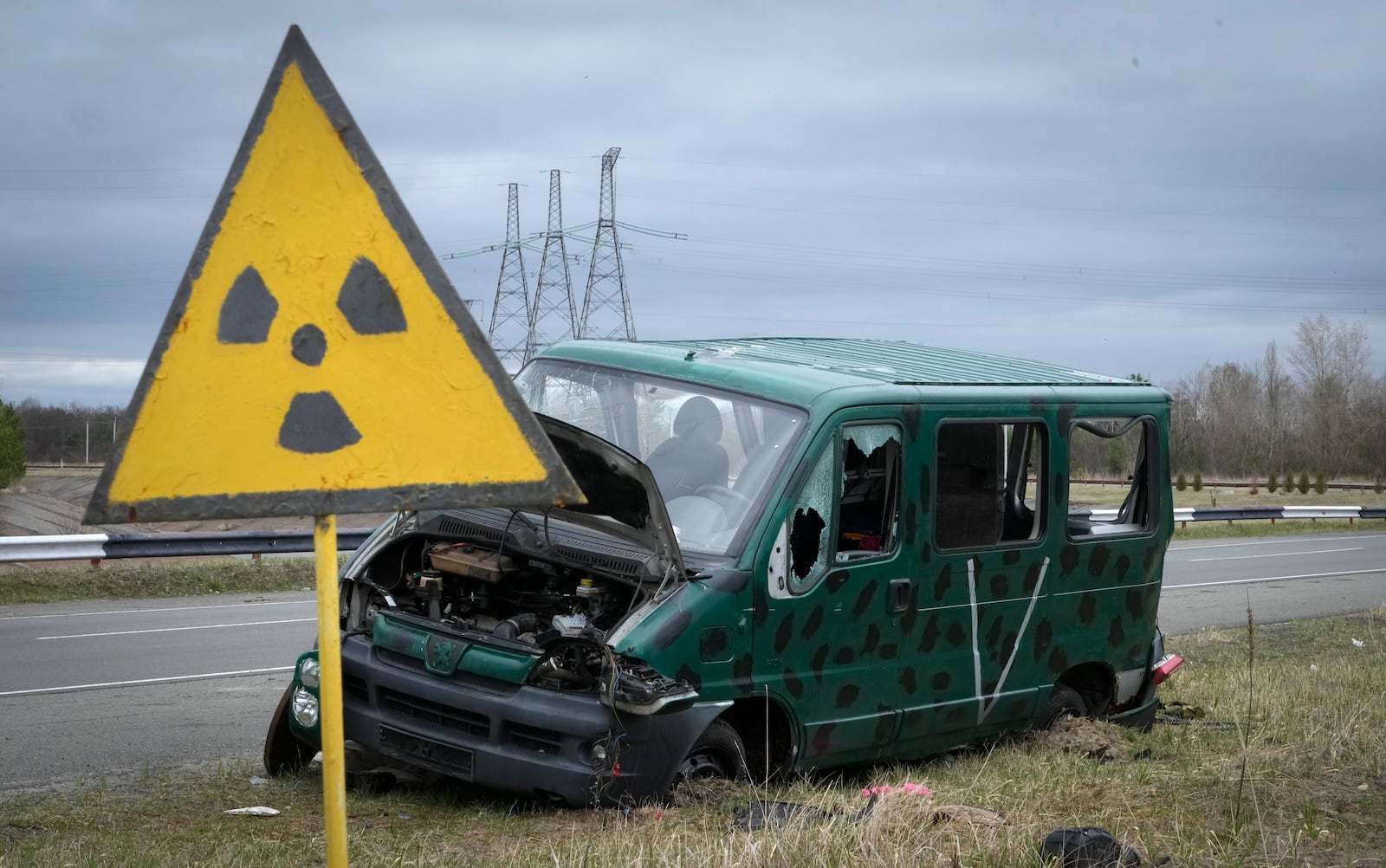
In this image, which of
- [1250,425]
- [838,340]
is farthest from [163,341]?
[1250,425]

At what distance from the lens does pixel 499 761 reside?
531cm

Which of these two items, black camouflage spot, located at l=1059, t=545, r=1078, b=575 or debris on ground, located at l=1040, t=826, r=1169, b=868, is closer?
debris on ground, located at l=1040, t=826, r=1169, b=868

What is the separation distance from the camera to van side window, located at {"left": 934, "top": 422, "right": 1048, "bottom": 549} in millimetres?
6621

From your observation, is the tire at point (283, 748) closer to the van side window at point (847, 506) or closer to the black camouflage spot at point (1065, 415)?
the van side window at point (847, 506)

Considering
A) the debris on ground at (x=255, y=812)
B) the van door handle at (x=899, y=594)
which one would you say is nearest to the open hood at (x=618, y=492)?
the van door handle at (x=899, y=594)

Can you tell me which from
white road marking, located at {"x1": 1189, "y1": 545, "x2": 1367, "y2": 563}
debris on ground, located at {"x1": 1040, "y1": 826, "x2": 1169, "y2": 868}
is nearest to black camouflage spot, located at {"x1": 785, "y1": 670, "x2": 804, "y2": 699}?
debris on ground, located at {"x1": 1040, "y1": 826, "x2": 1169, "y2": 868}

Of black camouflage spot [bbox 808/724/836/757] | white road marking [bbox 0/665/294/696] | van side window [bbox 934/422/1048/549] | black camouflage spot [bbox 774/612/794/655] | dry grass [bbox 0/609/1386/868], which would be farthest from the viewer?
white road marking [bbox 0/665/294/696]

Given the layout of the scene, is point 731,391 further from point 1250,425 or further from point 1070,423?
point 1250,425

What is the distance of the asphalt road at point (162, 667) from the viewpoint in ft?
23.6

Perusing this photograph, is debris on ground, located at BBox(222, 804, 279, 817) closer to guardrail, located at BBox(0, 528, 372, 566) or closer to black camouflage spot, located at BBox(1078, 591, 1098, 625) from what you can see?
black camouflage spot, located at BBox(1078, 591, 1098, 625)

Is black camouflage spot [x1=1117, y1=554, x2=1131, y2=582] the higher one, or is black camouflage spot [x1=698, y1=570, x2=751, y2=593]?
black camouflage spot [x1=698, y1=570, x2=751, y2=593]

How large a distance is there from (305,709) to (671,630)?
1.83m

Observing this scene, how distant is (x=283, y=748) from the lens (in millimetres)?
6352

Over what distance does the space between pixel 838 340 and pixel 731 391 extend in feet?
7.32
